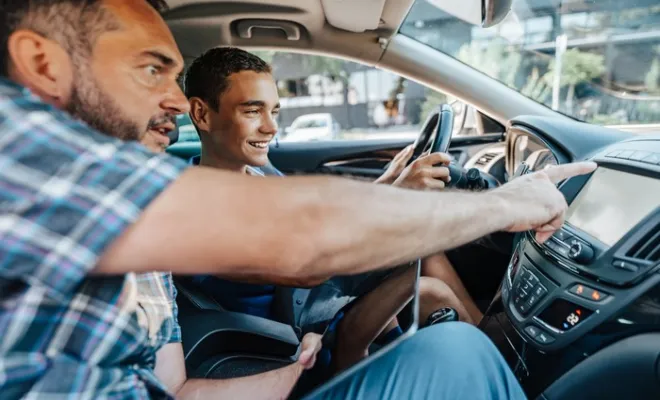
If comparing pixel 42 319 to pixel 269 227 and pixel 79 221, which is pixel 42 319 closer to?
pixel 79 221

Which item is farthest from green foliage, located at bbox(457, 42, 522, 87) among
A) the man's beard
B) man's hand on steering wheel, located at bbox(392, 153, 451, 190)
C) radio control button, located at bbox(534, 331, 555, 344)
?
the man's beard

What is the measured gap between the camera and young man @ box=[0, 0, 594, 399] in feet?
2.04

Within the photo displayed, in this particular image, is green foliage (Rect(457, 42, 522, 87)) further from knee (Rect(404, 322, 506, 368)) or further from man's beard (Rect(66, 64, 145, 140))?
man's beard (Rect(66, 64, 145, 140))

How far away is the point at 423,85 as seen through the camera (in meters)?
2.68

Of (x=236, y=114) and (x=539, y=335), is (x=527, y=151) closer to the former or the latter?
(x=539, y=335)

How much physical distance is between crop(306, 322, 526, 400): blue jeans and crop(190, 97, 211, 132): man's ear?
4.14 feet

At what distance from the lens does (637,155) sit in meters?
1.30

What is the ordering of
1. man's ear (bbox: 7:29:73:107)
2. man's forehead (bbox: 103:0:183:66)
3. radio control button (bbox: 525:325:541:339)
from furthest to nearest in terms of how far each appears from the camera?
radio control button (bbox: 525:325:541:339), man's forehead (bbox: 103:0:183:66), man's ear (bbox: 7:29:73:107)

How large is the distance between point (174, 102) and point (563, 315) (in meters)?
1.02

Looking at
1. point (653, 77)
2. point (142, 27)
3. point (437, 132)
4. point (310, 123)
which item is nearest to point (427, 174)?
point (437, 132)

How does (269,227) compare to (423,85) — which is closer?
(269,227)

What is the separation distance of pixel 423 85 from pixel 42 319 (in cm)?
229

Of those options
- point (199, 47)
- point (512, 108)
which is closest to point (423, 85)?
point (512, 108)

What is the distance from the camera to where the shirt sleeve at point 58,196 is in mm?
609
